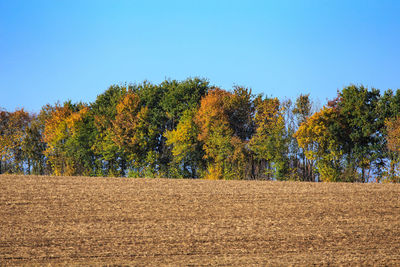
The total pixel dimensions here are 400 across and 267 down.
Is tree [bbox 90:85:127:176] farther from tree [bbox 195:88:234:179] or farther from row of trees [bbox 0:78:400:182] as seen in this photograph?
tree [bbox 195:88:234:179]

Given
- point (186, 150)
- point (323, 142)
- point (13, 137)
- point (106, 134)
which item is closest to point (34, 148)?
point (13, 137)

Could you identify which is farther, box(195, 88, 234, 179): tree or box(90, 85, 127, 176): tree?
box(90, 85, 127, 176): tree

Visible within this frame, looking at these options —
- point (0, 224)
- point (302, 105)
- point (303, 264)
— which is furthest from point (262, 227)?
point (302, 105)

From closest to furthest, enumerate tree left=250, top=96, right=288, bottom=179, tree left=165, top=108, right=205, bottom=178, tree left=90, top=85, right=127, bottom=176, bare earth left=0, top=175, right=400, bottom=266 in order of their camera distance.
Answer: bare earth left=0, top=175, right=400, bottom=266 → tree left=250, top=96, right=288, bottom=179 → tree left=165, top=108, right=205, bottom=178 → tree left=90, top=85, right=127, bottom=176

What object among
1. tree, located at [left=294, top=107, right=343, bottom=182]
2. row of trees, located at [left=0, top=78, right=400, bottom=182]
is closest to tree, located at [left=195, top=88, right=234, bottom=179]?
row of trees, located at [left=0, top=78, right=400, bottom=182]

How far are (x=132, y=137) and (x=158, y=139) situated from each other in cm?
240

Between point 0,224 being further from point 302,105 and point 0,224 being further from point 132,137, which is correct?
point 302,105

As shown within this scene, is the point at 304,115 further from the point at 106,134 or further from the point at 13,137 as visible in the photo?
the point at 13,137

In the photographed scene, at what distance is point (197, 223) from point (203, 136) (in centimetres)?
2069

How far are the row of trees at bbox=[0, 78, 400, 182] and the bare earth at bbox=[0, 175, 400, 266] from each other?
7653mm

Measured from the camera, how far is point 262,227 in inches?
820

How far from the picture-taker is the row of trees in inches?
1555

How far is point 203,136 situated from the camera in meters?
41.8

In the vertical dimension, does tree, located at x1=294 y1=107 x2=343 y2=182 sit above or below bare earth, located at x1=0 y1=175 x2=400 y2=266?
above
